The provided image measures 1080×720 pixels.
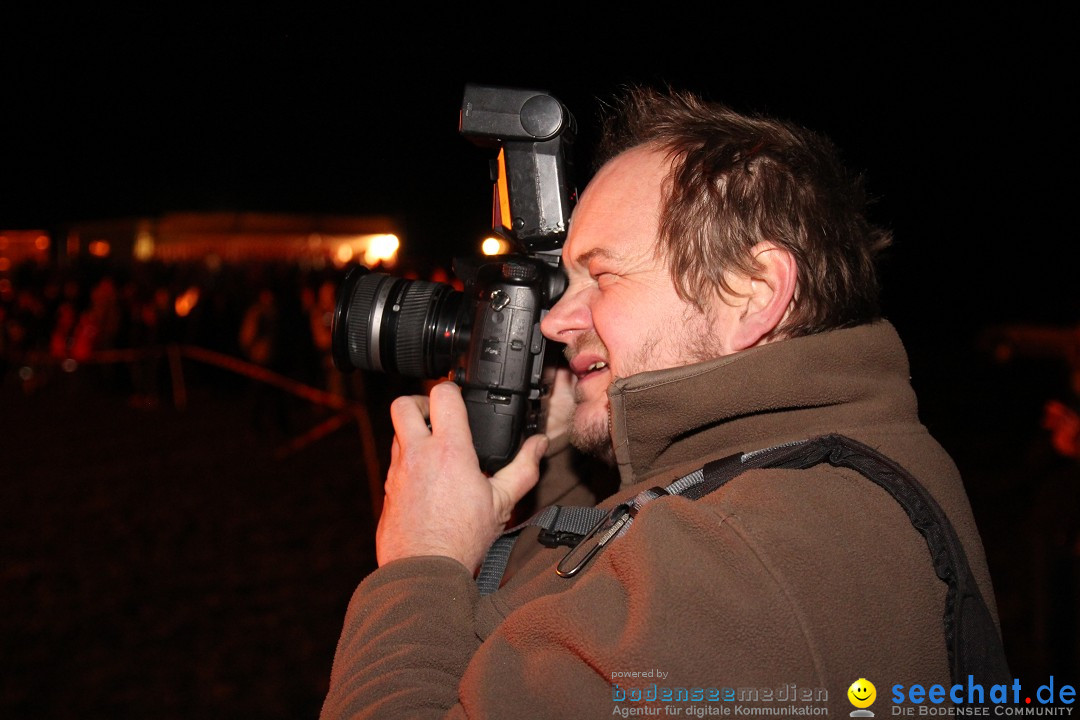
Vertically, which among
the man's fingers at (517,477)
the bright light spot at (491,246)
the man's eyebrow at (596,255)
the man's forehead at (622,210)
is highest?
the man's forehead at (622,210)

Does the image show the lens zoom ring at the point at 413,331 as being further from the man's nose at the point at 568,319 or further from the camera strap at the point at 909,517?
the camera strap at the point at 909,517

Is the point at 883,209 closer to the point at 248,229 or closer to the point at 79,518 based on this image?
the point at 79,518

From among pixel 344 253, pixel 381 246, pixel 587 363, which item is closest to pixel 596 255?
pixel 587 363

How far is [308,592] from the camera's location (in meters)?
3.68

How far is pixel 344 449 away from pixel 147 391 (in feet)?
14.4

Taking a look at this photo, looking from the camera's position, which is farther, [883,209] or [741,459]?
[883,209]

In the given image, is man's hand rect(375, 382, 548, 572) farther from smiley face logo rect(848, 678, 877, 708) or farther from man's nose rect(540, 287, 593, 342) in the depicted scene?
smiley face logo rect(848, 678, 877, 708)

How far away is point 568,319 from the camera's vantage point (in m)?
1.37

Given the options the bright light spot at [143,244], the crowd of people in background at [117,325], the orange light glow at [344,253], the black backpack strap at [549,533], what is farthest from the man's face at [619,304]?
the bright light spot at [143,244]

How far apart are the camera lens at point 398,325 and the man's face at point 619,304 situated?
24cm

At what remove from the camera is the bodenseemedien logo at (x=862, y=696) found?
0.76 metres

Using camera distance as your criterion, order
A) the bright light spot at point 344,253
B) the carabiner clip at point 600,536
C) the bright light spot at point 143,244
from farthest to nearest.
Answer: the bright light spot at point 143,244 → the bright light spot at point 344,253 → the carabiner clip at point 600,536

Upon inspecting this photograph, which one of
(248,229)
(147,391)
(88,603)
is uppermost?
(248,229)

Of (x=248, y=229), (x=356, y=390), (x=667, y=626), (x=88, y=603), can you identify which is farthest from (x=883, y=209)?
(x=248, y=229)
